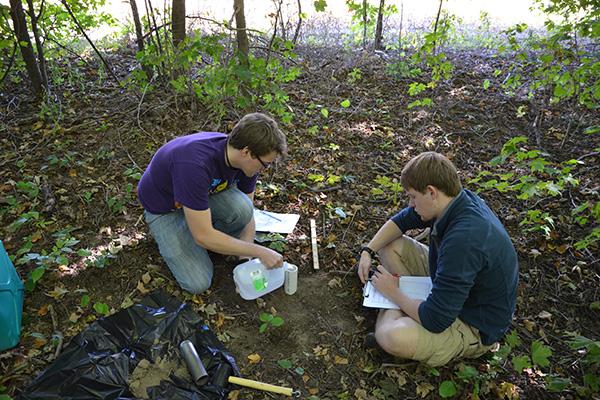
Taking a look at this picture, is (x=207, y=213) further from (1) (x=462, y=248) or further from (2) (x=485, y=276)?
(2) (x=485, y=276)

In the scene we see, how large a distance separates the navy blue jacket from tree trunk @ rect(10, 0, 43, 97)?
458 cm

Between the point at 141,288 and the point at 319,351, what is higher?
the point at 141,288

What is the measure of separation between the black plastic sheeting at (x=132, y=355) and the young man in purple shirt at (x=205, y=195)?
0.32 meters

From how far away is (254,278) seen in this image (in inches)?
102

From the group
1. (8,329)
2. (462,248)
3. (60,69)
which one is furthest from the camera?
(60,69)

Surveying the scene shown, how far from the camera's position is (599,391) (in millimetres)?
2195

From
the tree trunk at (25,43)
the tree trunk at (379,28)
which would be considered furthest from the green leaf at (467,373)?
the tree trunk at (379,28)

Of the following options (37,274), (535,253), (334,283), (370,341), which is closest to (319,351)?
(370,341)

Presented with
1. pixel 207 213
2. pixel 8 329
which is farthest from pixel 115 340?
pixel 207 213

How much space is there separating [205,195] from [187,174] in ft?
0.54

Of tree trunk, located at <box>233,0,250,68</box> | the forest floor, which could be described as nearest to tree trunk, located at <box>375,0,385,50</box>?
the forest floor

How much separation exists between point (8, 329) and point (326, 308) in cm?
185

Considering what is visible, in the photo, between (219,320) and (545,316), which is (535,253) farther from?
(219,320)

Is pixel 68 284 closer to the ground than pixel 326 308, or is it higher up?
higher up
